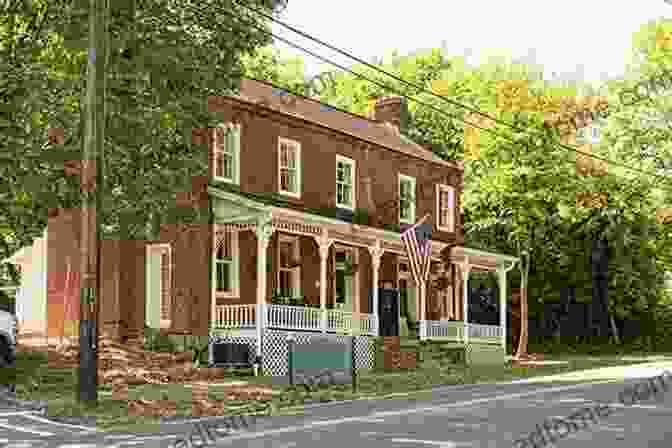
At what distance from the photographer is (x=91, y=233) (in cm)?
1648

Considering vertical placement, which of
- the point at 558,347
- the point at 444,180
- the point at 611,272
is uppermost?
the point at 444,180

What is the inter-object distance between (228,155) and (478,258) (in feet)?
40.1

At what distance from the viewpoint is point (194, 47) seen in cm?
2244

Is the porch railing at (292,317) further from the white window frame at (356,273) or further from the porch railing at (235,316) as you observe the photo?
the white window frame at (356,273)

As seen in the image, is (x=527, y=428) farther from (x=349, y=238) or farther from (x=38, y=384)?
(x=349, y=238)

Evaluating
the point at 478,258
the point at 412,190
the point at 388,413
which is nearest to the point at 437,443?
the point at 388,413

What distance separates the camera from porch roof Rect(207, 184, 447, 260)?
26.2m

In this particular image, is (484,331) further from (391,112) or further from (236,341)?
(236,341)

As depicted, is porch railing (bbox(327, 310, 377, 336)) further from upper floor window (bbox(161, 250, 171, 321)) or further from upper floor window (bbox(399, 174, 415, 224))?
upper floor window (bbox(399, 174, 415, 224))

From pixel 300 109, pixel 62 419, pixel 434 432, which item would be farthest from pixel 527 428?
pixel 300 109

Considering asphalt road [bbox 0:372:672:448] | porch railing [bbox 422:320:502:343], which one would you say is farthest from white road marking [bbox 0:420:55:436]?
porch railing [bbox 422:320:502:343]

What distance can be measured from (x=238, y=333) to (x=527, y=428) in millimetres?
14400

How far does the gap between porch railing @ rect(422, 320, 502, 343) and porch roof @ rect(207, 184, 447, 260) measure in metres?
5.99

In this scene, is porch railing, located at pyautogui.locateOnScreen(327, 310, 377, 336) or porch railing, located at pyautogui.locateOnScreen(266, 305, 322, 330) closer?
porch railing, located at pyautogui.locateOnScreen(266, 305, 322, 330)
